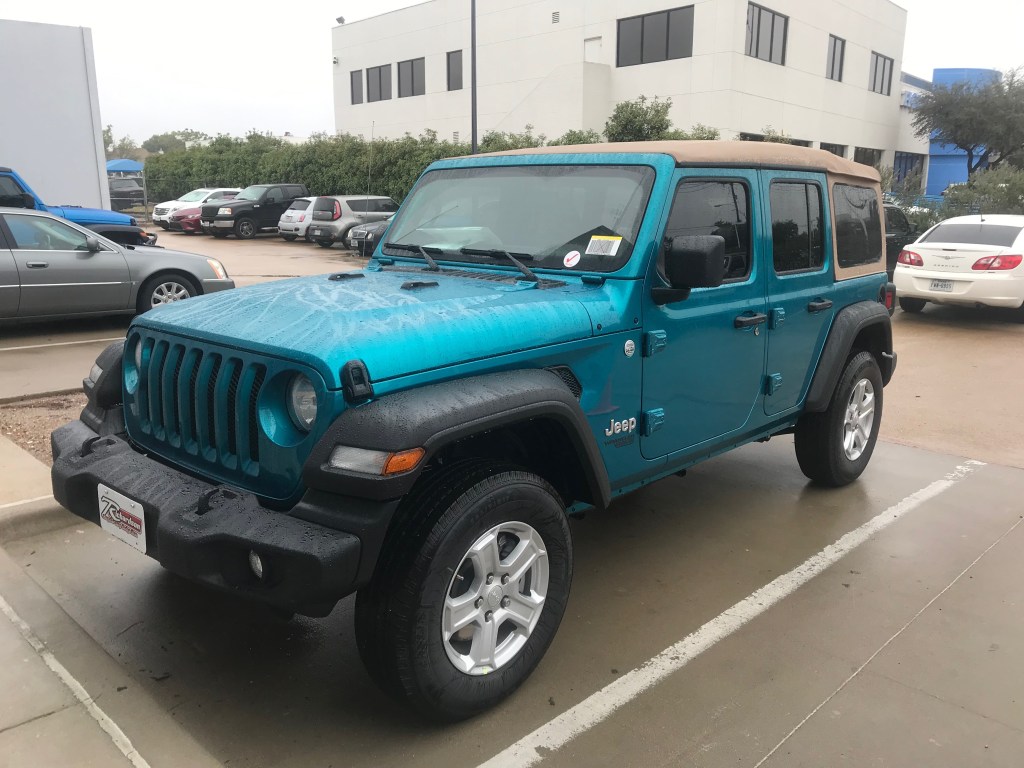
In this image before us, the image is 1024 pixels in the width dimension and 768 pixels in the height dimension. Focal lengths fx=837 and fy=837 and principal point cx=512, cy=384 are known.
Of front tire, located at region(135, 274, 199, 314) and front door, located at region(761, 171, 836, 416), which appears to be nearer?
front door, located at region(761, 171, 836, 416)

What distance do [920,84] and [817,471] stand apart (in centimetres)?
4987

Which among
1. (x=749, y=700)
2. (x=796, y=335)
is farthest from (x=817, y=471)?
(x=749, y=700)

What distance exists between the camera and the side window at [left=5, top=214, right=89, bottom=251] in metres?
8.98

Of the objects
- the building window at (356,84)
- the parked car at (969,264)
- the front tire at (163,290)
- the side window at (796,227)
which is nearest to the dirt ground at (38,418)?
the front tire at (163,290)

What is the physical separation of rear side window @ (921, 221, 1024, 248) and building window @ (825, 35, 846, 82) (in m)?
25.5

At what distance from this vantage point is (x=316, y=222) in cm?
2334

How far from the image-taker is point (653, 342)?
350 centimetres

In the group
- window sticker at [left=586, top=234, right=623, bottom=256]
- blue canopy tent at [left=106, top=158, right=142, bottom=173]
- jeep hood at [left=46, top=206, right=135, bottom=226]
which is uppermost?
blue canopy tent at [left=106, top=158, right=142, bottom=173]

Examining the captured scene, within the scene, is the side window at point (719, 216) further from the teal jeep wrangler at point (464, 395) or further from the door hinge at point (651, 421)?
the door hinge at point (651, 421)

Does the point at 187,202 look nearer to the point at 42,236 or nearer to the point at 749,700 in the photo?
the point at 42,236

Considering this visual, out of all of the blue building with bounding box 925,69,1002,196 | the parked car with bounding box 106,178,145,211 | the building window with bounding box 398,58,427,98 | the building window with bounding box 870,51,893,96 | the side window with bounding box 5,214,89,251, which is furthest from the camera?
the blue building with bounding box 925,69,1002,196

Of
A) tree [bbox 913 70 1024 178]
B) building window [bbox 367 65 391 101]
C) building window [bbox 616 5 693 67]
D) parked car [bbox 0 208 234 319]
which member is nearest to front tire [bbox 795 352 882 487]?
parked car [bbox 0 208 234 319]

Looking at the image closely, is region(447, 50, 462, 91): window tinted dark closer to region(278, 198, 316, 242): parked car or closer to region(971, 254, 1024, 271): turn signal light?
region(278, 198, 316, 242): parked car

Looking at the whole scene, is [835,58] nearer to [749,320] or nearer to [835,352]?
[835,352]
